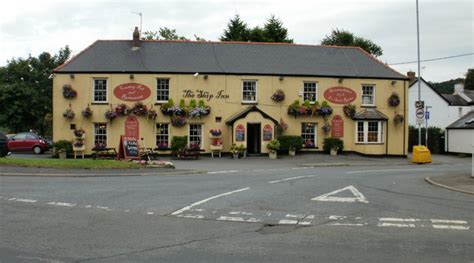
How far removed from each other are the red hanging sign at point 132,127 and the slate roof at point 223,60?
10.4 ft

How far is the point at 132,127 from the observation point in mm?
32625

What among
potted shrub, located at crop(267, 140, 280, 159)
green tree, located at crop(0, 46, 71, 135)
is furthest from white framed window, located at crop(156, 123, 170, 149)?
green tree, located at crop(0, 46, 71, 135)

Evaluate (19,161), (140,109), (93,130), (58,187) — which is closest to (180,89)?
(140,109)

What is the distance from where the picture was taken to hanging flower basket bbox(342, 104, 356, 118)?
34469 mm

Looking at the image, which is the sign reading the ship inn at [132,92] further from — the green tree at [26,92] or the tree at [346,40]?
the tree at [346,40]

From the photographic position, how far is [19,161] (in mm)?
19922

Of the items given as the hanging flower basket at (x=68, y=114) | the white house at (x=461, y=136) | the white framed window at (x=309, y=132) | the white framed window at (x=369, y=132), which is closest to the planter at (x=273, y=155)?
the white framed window at (x=309, y=132)

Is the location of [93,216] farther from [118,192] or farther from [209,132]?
[209,132]

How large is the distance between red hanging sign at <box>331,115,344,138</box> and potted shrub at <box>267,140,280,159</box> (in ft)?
15.5

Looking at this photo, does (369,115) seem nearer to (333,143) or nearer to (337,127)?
(337,127)

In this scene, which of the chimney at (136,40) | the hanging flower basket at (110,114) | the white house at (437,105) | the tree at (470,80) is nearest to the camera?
the hanging flower basket at (110,114)

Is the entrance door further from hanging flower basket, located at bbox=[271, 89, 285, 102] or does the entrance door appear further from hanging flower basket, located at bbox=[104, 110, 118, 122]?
hanging flower basket, located at bbox=[104, 110, 118, 122]

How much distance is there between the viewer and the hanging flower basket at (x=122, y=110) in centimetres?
3212

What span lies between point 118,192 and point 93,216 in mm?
3645
